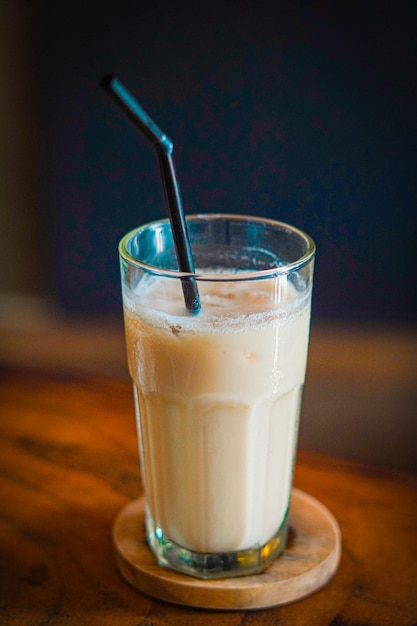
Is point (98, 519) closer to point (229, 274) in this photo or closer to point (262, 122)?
point (229, 274)

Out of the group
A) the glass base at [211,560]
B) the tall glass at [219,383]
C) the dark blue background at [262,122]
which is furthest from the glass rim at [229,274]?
the dark blue background at [262,122]

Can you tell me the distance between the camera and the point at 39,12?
1801 mm

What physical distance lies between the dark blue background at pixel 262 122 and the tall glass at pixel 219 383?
3.29ft

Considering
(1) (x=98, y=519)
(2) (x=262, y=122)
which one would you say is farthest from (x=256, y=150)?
(1) (x=98, y=519)

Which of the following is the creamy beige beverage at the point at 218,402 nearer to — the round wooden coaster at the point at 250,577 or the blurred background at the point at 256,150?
the round wooden coaster at the point at 250,577

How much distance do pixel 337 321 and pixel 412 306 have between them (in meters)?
0.19

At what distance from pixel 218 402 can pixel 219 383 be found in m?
0.02

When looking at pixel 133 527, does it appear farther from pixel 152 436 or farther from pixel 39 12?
pixel 39 12

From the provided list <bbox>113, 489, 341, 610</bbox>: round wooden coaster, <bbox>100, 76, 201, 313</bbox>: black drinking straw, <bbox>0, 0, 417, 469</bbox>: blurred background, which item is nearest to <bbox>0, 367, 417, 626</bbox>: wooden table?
<bbox>113, 489, 341, 610</bbox>: round wooden coaster

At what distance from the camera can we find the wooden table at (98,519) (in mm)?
797

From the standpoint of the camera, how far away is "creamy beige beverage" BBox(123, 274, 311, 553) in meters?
0.73

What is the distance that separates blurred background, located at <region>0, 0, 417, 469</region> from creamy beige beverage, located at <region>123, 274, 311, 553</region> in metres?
0.95

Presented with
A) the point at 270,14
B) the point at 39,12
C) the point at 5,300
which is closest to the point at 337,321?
the point at 270,14

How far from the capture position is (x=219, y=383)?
0.74m
